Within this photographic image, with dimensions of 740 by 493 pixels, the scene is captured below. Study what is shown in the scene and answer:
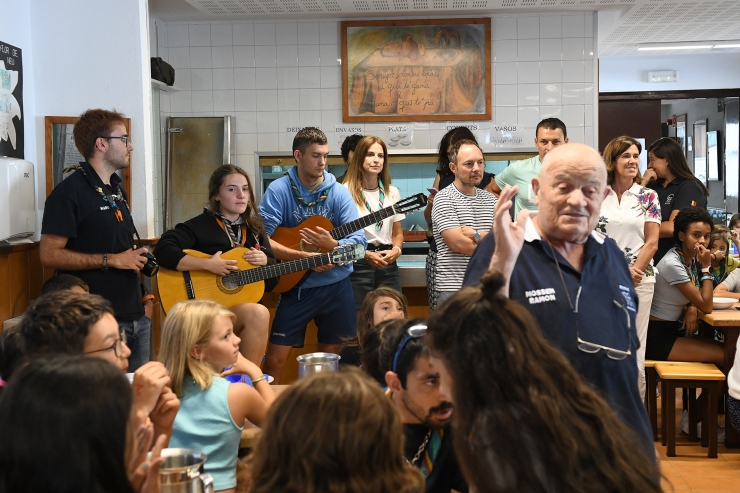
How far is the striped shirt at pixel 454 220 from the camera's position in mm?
3994

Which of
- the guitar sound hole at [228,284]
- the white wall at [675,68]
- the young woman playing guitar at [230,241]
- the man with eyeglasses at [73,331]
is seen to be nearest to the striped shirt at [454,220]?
the young woman playing guitar at [230,241]

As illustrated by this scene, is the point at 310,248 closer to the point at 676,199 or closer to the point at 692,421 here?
the point at 692,421

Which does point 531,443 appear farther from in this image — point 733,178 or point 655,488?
point 733,178

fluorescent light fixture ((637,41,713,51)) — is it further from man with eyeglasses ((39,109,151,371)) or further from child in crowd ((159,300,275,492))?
child in crowd ((159,300,275,492))

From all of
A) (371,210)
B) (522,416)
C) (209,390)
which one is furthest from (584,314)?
(371,210)

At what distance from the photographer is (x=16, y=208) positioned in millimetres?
4070

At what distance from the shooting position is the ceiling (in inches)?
242

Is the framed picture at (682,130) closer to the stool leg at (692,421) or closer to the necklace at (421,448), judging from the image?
the stool leg at (692,421)

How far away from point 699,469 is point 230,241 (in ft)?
9.47

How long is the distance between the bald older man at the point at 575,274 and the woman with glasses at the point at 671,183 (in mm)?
3568

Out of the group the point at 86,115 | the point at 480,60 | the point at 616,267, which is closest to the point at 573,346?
the point at 616,267

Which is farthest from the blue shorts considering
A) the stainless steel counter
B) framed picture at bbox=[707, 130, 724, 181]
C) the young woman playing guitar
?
framed picture at bbox=[707, 130, 724, 181]

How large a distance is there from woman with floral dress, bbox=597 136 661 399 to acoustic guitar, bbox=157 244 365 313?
4.91 feet

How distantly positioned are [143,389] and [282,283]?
7.93 feet
